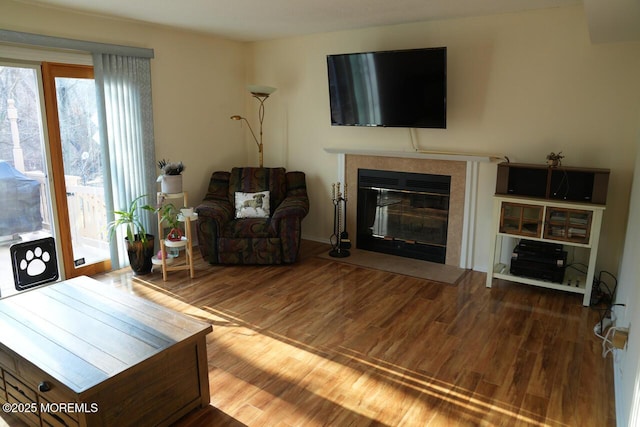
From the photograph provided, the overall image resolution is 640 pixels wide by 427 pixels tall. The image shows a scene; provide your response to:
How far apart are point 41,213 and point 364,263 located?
118 inches

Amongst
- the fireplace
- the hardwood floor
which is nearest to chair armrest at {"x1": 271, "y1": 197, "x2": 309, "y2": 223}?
the hardwood floor

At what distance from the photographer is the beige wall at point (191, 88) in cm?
416

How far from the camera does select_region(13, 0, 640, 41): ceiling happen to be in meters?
3.50

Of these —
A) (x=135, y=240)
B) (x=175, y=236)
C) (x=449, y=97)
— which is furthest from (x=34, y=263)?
(x=449, y=97)

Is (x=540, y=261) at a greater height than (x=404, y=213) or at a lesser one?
lesser

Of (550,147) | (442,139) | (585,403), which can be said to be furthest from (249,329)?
(550,147)

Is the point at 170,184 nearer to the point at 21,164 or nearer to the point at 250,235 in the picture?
the point at 250,235

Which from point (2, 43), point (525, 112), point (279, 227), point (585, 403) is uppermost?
point (2, 43)

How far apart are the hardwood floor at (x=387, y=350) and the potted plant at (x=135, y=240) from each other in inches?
5.7

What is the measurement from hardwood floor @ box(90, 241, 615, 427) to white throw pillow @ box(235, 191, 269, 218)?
743 millimetres

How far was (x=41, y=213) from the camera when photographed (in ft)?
12.7

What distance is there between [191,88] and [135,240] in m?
1.81

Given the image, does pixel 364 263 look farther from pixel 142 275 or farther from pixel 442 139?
pixel 142 275

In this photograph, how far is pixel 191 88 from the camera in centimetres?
498
